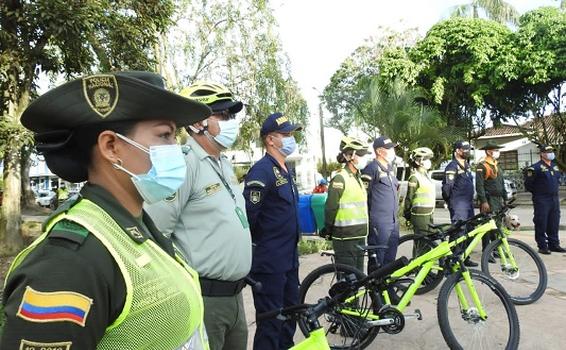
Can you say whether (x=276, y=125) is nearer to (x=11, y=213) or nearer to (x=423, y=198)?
(x=423, y=198)

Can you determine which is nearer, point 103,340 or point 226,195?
A: point 103,340

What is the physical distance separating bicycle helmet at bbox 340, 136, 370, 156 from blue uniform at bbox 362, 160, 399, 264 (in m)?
0.61

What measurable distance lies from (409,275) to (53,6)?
739 centimetres

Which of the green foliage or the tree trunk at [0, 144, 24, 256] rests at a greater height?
the tree trunk at [0, 144, 24, 256]

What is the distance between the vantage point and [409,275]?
406 centimetres

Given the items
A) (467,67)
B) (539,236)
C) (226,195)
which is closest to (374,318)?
(226,195)

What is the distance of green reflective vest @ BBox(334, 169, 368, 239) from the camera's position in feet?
16.1

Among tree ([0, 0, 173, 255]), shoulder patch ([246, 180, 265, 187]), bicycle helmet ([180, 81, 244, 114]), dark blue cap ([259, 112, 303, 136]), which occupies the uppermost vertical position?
tree ([0, 0, 173, 255])

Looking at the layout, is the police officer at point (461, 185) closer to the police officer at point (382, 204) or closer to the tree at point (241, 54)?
the police officer at point (382, 204)

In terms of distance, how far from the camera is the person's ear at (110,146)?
1226mm

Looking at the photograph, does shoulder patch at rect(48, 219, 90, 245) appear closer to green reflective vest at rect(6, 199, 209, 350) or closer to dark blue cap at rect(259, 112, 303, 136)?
green reflective vest at rect(6, 199, 209, 350)

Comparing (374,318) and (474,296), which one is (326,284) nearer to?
(374,318)

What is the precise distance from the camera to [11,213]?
34.7 feet

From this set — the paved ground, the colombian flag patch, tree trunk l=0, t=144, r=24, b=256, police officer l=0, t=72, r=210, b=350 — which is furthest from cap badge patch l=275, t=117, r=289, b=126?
tree trunk l=0, t=144, r=24, b=256
